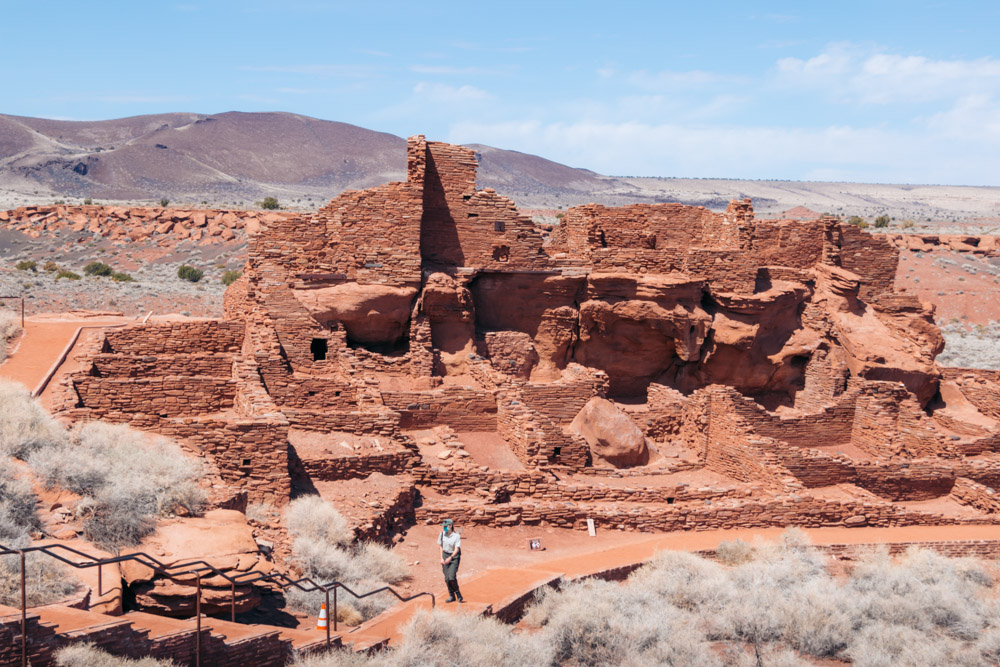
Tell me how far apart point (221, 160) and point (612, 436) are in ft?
399

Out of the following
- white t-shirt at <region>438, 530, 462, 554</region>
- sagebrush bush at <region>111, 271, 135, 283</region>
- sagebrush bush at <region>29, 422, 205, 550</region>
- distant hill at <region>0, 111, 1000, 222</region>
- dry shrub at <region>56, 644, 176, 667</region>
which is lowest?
sagebrush bush at <region>111, 271, 135, 283</region>

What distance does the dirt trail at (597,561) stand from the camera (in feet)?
32.0

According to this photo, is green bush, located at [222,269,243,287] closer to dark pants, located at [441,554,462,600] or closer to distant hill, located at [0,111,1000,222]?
dark pants, located at [441,554,462,600]

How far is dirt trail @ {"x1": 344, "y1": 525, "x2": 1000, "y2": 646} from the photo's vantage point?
384 inches

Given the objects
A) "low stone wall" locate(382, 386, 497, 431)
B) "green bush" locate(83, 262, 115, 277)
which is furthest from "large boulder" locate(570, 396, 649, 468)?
"green bush" locate(83, 262, 115, 277)

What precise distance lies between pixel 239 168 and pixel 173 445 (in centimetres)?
12274

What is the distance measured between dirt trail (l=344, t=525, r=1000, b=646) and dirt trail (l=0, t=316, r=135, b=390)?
27.1ft

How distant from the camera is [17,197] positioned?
255ft

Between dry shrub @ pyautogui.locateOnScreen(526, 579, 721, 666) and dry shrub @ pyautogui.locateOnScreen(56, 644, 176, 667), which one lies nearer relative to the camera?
dry shrub @ pyautogui.locateOnScreen(56, 644, 176, 667)

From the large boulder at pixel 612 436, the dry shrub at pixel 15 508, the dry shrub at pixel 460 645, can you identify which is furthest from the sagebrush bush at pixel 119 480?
the large boulder at pixel 612 436

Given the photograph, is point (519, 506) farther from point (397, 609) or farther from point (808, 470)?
point (808, 470)

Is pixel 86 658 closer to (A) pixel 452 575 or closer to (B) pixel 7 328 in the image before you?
(A) pixel 452 575

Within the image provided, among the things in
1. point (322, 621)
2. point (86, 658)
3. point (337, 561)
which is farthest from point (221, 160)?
point (86, 658)

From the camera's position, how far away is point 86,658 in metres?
6.98
